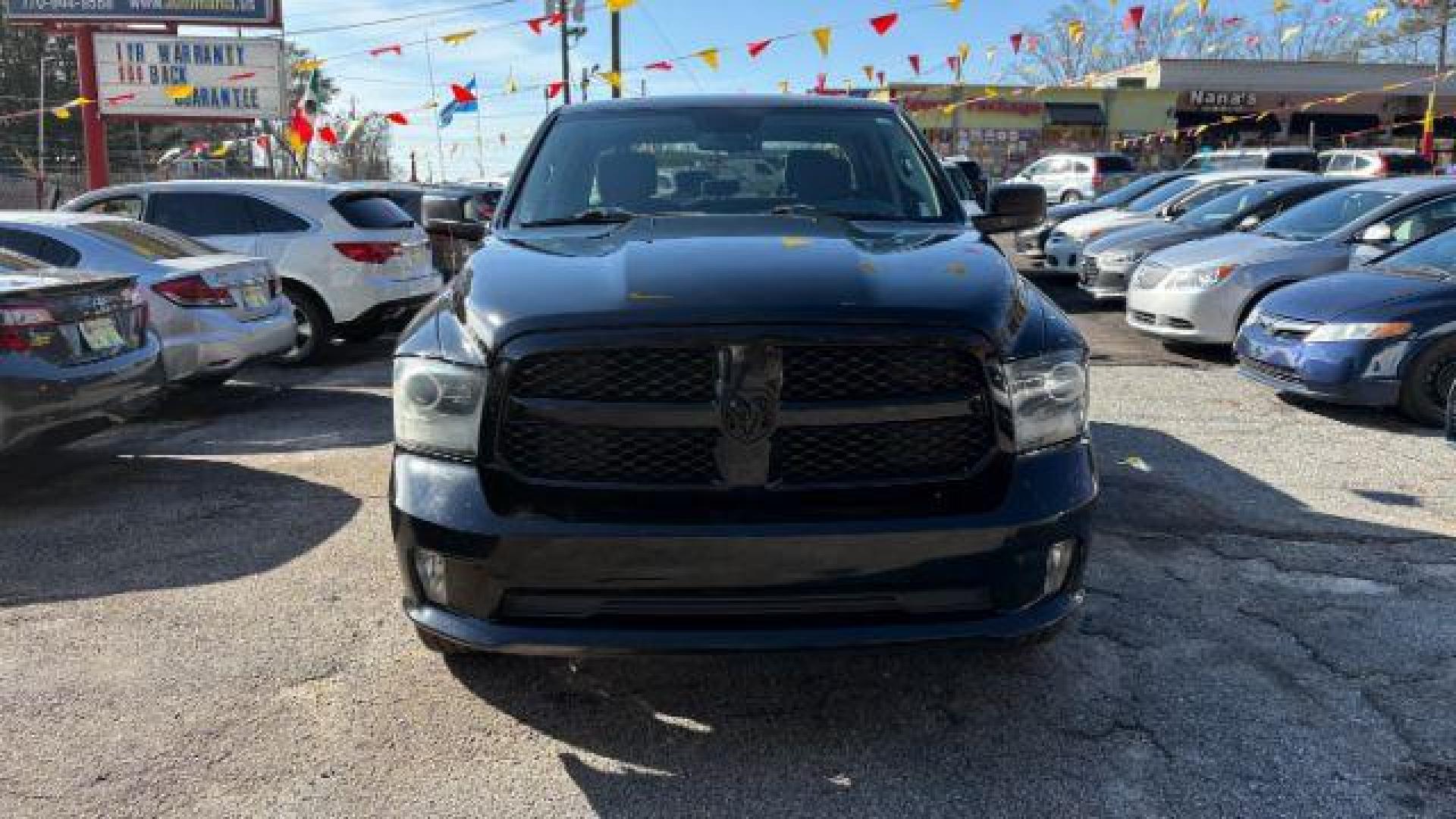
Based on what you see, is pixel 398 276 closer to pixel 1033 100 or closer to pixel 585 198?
pixel 585 198

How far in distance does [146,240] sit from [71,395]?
8.62 feet

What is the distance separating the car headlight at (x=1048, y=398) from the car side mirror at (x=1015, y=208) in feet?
5.24

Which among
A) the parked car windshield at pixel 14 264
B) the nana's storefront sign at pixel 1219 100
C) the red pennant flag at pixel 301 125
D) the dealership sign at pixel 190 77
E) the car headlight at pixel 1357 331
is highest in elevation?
the nana's storefront sign at pixel 1219 100

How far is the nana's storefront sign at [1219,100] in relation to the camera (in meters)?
44.9

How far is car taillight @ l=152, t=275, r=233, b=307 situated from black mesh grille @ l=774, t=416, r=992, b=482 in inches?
237

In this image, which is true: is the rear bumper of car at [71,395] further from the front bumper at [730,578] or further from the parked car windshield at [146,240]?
the front bumper at [730,578]

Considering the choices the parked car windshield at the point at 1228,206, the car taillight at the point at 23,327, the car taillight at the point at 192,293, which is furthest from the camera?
the parked car windshield at the point at 1228,206

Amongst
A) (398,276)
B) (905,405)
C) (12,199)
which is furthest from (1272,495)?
(12,199)

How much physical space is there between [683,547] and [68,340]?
438 centimetres

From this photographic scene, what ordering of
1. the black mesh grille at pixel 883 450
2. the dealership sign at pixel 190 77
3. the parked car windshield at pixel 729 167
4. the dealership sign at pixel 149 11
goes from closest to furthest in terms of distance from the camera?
the black mesh grille at pixel 883 450 → the parked car windshield at pixel 729 167 → the dealership sign at pixel 149 11 → the dealership sign at pixel 190 77

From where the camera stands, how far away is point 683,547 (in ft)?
8.34

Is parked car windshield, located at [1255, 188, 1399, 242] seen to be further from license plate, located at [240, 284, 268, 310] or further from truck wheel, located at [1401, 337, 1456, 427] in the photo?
license plate, located at [240, 284, 268, 310]

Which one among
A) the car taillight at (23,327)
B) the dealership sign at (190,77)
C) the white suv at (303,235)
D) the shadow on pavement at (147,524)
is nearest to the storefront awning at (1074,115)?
the dealership sign at (190,77)

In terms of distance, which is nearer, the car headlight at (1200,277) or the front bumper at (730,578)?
the front bumper at (730,578)
